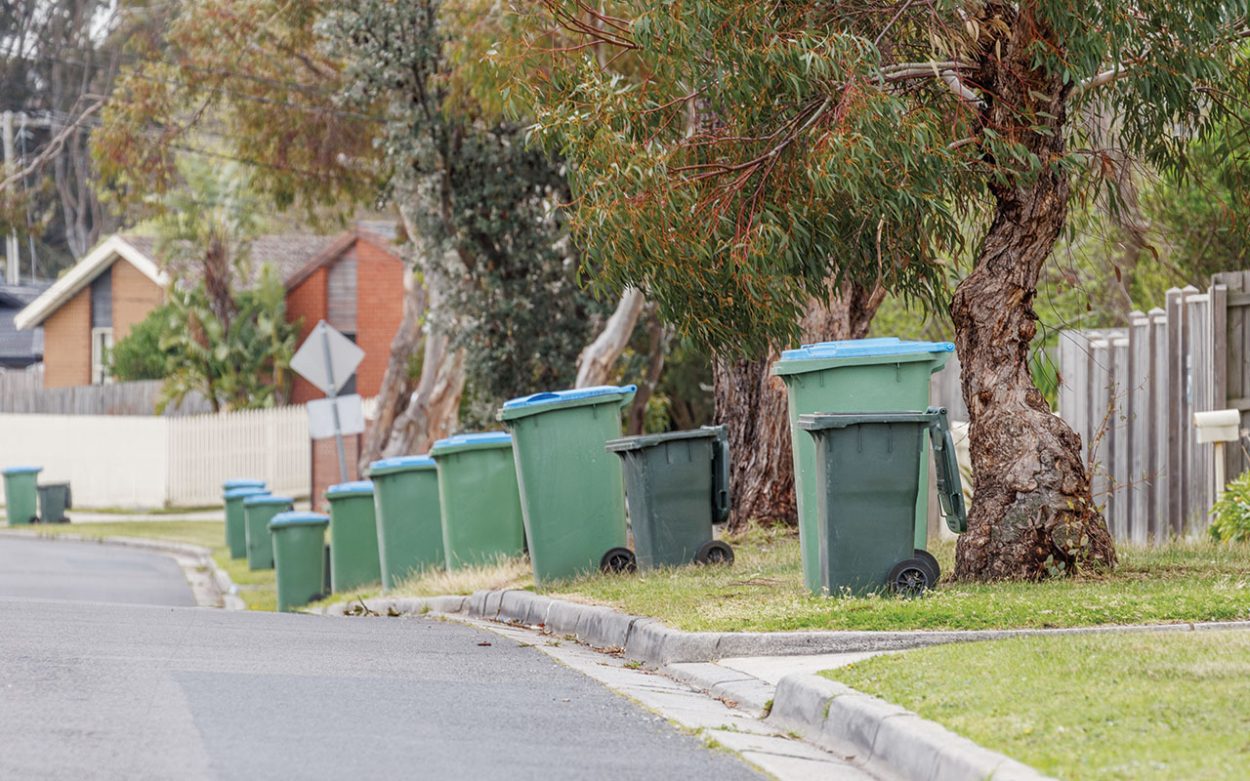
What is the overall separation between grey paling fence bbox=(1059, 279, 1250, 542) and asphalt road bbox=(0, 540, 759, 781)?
17.4 feet

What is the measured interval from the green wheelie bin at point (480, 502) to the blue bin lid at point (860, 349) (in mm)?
3879

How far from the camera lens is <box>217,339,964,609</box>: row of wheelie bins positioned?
8.99 metres

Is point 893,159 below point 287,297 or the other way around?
below

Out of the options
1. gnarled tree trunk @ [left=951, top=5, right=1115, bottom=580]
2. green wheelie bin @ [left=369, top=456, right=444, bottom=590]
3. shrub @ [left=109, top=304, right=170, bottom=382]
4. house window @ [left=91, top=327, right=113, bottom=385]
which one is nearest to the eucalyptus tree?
gnarled tree trunk @ [left=951, top=5, right=1115, bottom=580]

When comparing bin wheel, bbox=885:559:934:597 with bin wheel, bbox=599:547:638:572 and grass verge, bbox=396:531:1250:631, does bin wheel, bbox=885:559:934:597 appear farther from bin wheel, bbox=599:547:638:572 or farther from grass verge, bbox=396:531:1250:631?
bin wheel, bbox=599:547:638:572

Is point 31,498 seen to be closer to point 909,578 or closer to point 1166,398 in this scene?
point 1166,398

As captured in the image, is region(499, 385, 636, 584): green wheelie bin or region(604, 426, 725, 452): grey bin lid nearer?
region(604, 426, 725, 452): grey bin lid

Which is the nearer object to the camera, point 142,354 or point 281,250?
point 142,354

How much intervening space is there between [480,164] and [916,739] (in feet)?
54.6

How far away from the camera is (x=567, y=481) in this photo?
1198cm

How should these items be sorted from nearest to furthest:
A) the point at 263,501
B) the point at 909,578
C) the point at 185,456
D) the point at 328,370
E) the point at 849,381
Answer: the point at 909,578 → the point at 849,381 → the point at 328,370 → the point at 263,501 → the point at 185,456

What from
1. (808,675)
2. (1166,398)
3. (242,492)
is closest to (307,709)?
(808,675)

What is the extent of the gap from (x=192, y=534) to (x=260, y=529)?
781cm

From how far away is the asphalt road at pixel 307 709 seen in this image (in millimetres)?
5961
